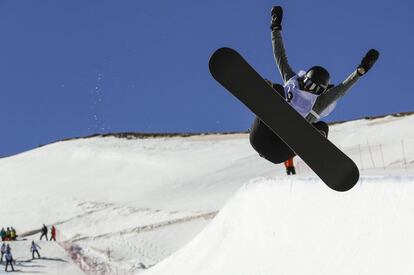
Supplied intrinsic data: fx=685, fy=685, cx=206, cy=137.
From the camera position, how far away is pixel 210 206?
32469mm

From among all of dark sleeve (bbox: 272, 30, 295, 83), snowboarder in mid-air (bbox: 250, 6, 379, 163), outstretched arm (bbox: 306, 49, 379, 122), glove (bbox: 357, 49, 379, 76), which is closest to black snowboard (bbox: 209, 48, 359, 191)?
snowboarder in mid-air (bbox: 250, 6, 379, 163)

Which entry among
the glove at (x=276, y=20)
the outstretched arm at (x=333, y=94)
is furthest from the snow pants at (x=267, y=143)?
the glove at (x=276, y=20)

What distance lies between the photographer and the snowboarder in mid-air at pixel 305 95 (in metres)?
5.62

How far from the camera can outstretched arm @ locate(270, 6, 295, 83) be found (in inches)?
231

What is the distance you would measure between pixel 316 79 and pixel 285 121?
49 centimetres

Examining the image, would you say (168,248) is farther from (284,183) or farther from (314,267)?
(314,267)

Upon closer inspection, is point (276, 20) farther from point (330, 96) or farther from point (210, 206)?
point (210, 206)

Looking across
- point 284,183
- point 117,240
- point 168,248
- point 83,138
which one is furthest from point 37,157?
Answer: point 284,183

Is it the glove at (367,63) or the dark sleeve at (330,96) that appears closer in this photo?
the glove at (367,63)

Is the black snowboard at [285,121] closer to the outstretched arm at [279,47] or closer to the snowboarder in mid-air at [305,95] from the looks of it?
the snowboarder in mid-air at [305,95]

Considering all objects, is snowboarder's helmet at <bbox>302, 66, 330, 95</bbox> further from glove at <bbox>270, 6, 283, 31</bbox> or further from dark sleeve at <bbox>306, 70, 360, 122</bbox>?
glove at <bbox>270, 6, 283, 31</bbox>

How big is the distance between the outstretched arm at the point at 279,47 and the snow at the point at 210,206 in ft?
12.1

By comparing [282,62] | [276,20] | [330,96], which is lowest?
[330,96]

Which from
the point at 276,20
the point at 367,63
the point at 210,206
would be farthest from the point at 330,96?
the point at 210,206
